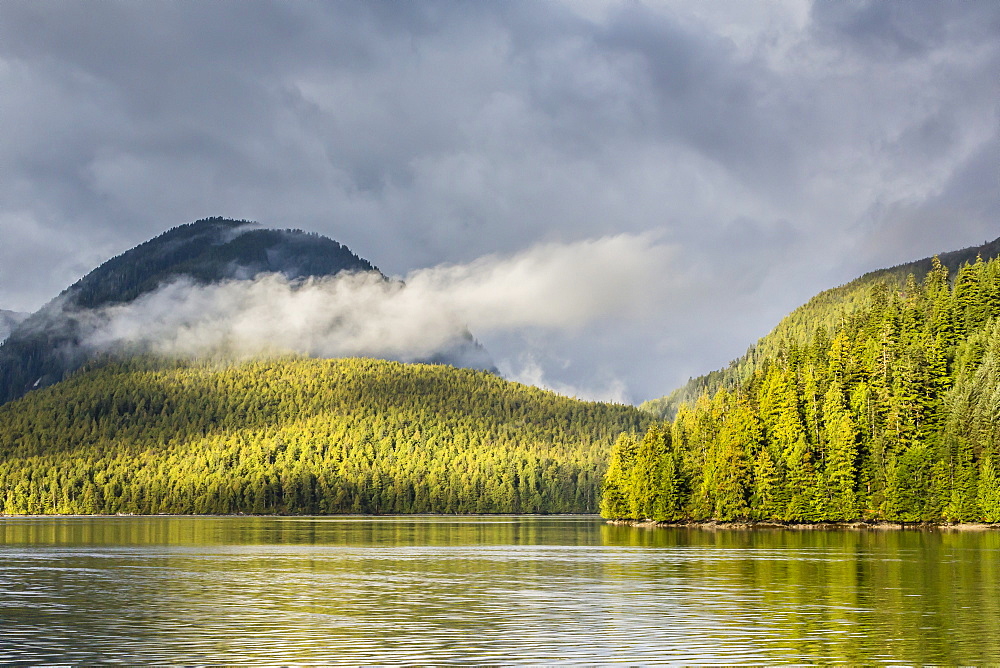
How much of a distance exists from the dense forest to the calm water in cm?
5079

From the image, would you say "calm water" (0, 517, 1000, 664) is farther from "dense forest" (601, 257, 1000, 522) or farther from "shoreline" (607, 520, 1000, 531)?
"dense forest" (601, 257, 1000, 522)

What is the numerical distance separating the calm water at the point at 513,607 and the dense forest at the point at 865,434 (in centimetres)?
5079

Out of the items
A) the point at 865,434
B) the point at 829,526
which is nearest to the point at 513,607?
the point at 829,526

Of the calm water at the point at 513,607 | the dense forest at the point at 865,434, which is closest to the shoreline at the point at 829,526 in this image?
the dense forest at the point at 865,434

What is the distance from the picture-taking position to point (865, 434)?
557 ft

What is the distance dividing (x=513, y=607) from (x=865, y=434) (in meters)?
125

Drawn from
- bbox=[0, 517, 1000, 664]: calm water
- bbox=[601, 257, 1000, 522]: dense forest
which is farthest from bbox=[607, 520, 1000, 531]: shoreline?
bbox=[0, 517, 1000, 664]: calm water

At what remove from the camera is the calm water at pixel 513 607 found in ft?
139

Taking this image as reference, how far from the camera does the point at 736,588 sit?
223 ft

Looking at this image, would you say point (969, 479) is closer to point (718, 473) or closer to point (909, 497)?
point (909, 497)

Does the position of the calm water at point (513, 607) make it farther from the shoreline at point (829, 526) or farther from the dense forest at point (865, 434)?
the dense forest at point (865, 434)

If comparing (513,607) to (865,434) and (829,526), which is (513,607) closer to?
Result: (829,526)

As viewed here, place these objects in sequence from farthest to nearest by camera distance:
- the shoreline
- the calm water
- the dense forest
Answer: the dense forest → the shoreline → the calm water

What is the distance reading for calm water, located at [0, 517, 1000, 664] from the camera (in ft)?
139
